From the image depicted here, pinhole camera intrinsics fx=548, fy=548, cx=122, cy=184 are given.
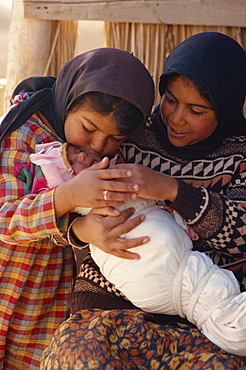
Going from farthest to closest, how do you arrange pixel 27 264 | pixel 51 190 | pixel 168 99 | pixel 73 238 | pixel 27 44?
1. pixel 27 44
2. pixel 168 99
3. pixel 27 264
4. pixel 73 238
5. pixel 51 190

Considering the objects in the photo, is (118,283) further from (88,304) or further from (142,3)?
(142,3)

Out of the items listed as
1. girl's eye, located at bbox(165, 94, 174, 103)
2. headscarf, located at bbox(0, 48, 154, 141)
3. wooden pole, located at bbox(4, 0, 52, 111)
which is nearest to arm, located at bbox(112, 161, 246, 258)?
headscarf, located at bbox(0, 48, 154, 141)

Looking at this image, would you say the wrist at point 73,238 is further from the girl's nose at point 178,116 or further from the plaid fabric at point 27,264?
the girl's nose at point 178,116

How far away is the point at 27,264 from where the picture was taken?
2832mm

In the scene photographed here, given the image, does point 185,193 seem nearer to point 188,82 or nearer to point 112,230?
point 112,230

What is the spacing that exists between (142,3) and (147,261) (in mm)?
2385

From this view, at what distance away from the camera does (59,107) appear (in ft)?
9.18

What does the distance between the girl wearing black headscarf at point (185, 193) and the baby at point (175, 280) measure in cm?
6

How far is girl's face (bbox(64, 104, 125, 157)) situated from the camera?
2638mm

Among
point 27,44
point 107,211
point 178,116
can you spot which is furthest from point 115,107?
point 27,44

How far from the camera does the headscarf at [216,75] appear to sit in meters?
2.84

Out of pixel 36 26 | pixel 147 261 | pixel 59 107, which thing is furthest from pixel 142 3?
pixel 147 261

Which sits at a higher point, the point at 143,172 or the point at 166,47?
the point at 166,47

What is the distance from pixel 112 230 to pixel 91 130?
52 centimetres
